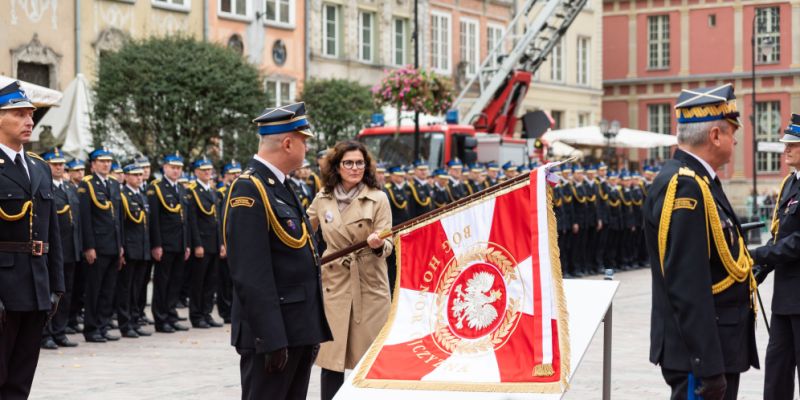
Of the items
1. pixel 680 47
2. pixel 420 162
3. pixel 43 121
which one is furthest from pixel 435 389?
pixel 680 47

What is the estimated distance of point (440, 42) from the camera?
1752 inches

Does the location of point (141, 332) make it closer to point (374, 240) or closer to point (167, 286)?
point (167, 286)

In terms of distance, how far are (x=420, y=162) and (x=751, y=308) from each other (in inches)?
644

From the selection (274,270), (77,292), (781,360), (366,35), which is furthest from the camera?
(366,35)

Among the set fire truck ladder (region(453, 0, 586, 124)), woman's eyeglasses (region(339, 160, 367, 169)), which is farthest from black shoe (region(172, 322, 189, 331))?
fire truck ladder (region(453, 0, 586, 124))

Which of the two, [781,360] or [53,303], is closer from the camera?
[53,303]

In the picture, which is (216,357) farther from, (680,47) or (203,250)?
(680,47)

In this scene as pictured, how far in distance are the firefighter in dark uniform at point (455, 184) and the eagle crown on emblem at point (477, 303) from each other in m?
14.4

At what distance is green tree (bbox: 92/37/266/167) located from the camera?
24.2m

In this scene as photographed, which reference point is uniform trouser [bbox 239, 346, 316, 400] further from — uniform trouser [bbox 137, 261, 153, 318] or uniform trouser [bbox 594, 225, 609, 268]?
uniform trouser [bbox 594, 225, 609, 268]

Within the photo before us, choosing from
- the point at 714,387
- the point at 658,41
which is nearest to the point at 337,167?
the point at 714,387

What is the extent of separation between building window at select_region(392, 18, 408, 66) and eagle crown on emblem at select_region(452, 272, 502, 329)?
113ft

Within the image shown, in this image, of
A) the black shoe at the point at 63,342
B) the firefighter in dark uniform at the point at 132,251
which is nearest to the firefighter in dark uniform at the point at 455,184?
the firefighter in dark uniform at the point at 132,251

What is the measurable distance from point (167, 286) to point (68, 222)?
1985mm
